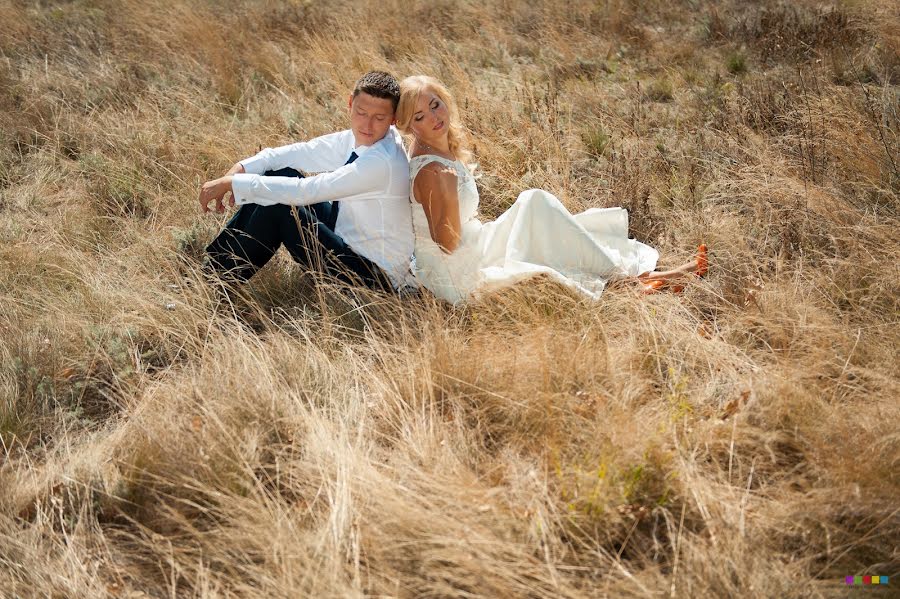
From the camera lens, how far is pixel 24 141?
5.67 metres

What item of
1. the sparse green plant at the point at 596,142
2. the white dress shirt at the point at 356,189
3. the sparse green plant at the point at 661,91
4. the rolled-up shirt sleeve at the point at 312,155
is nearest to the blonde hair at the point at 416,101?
the white dress shirt at the point at 356,189

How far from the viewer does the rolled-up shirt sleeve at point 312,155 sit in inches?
157

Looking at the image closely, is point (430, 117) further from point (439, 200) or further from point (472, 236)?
point (472, 236)

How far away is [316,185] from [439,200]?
55 cm

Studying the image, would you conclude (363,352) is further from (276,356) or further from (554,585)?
(554,585)

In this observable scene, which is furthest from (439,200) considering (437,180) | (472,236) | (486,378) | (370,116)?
(486,378)

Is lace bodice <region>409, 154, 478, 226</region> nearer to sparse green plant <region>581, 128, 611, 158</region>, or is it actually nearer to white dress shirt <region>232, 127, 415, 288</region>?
white dress shirt <region>232, 127, 415, 288</region>

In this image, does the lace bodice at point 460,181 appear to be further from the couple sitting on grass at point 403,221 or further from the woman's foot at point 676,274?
the woman's foot at point 676,274

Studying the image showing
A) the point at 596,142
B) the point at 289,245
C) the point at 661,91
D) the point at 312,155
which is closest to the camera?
the point at 289,245

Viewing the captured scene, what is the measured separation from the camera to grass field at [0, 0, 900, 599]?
2.27 metres

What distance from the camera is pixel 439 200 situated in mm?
3562

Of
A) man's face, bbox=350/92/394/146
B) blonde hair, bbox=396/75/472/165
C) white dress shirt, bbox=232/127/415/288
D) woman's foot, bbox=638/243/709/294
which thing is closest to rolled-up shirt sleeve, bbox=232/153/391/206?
white dress shirt, bbox=232/127/415/288

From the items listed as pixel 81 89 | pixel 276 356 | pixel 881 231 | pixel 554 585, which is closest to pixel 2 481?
Answer: pixel 276 356

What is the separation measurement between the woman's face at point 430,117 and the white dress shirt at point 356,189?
0.51ft
